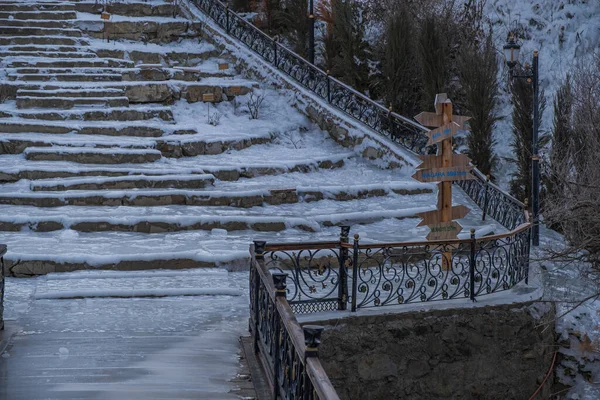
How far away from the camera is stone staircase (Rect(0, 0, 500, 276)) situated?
11.3 m

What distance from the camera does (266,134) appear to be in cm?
1711

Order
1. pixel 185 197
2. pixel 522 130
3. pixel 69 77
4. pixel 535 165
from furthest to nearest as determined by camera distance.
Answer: pixel 522 130, pixel 69 77, pixel 535 165, pixel 185 197

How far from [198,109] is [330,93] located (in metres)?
3.06

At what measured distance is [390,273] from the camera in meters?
10.6

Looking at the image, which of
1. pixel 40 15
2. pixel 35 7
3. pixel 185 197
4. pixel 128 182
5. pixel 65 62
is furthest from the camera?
pixel 35 7

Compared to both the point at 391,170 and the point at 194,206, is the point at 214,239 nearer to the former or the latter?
the point at 194,206

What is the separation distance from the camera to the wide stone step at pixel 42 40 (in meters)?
18.8

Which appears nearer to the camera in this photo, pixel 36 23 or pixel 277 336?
pixel 277 336

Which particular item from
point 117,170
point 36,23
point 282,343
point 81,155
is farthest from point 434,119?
point 36,23

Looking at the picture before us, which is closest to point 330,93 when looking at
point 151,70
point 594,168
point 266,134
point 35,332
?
point 266,134

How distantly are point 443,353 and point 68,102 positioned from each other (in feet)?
33.7

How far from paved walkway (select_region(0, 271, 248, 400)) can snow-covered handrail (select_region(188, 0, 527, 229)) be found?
532 cm

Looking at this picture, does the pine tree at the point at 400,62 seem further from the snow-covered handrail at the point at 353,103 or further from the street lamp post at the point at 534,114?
the street lamp post at the point at 534,114

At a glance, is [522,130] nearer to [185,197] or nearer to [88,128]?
[185,197]
